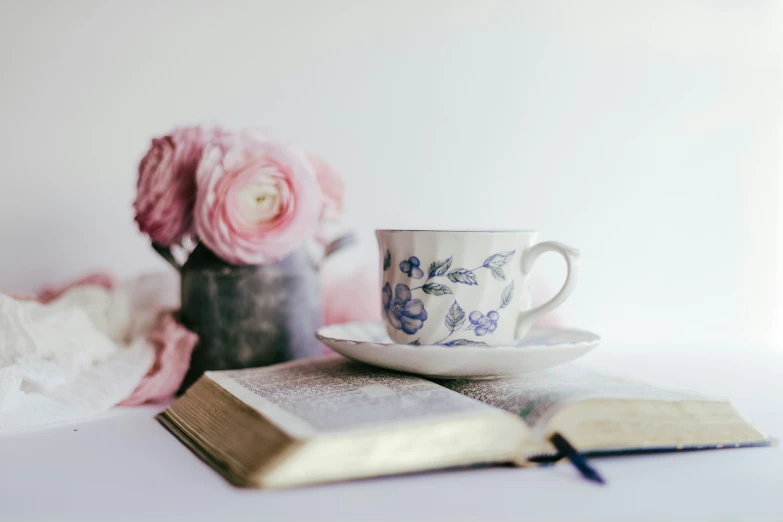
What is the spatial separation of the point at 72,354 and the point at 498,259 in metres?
0.45

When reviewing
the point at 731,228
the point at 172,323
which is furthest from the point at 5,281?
the point at 731,228

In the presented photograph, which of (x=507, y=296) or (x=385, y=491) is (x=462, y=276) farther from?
(x=385, y=491)

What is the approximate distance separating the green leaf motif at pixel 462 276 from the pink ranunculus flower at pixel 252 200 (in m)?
0.20

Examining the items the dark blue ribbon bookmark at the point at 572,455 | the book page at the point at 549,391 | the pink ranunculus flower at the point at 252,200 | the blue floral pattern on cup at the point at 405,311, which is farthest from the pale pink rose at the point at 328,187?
the dark blue ribbon bookmark at the point at 572,455

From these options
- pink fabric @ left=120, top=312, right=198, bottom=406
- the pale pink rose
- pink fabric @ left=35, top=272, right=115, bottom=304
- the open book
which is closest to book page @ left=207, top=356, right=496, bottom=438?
the open book

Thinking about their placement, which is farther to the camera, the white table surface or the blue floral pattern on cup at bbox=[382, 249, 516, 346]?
the blue floral pattern on cup at bbox=[382, 249, 516, 346]

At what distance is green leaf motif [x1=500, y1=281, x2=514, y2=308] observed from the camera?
64cm

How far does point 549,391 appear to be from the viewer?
0.52 metres

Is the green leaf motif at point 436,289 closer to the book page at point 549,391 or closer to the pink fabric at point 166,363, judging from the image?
the book page at point 549,391

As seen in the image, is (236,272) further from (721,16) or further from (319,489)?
(721,16)

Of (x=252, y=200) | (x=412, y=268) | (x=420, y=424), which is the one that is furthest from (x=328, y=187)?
(x=420, y=424)

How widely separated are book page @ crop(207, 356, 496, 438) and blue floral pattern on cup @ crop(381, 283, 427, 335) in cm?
5

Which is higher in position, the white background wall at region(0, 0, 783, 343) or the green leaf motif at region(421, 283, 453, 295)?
the white background wall at region(0, 0, 783, 343)

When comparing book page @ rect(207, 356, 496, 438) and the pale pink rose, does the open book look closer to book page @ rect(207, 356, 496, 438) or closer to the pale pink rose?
book page @ rect(207, 356, 496, 438)
